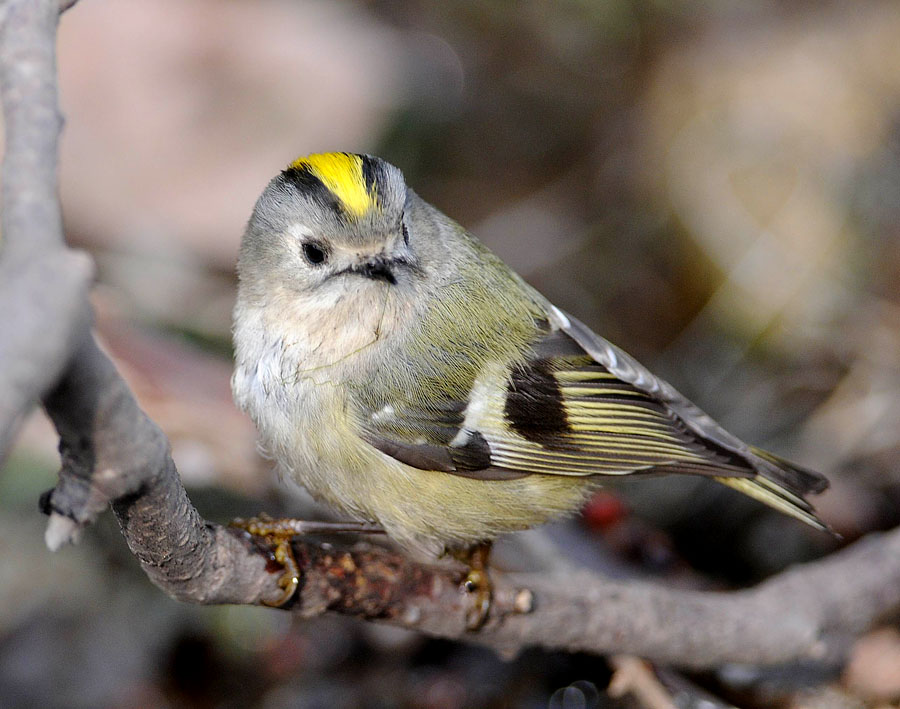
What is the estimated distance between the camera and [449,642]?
2.48 metres

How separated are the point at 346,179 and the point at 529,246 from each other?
2.05 metres

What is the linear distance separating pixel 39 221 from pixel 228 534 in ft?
2.22

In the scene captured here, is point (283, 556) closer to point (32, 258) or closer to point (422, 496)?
point (422, 496)

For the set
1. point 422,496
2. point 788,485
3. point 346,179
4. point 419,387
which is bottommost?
point 422,496

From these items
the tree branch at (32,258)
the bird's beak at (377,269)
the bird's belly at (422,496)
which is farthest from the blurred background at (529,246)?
the tree branch at (32,258)

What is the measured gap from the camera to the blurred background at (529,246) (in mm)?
2312

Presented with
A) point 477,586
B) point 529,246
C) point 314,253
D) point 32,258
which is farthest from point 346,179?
point 529,246

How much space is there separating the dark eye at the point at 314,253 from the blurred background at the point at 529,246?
29.2 inches

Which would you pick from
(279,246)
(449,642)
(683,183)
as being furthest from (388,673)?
(683,183)

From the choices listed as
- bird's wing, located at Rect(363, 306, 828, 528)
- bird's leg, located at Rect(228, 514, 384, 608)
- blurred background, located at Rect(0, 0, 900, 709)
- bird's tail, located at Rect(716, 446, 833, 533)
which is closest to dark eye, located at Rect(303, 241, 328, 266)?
bird's wing, located at Rect(363, 306, 828, 528)

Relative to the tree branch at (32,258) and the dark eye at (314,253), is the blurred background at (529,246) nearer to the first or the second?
the dark eye at (314,253)

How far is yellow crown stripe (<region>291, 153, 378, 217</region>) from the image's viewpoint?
5.12 feet

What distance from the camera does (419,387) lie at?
5.46 feet

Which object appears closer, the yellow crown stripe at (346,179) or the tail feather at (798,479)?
the yellow crown stripe at (346,179)
